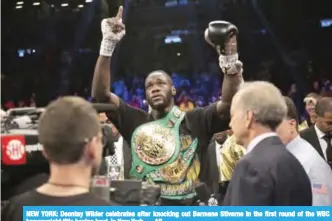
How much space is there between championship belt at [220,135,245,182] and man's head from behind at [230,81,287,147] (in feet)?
3.51

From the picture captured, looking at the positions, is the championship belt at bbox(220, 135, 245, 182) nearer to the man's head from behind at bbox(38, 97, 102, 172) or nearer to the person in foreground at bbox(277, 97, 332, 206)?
the person in foreground at bbox(277, 97, 332, 206)

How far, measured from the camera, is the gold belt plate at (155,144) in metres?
1.80

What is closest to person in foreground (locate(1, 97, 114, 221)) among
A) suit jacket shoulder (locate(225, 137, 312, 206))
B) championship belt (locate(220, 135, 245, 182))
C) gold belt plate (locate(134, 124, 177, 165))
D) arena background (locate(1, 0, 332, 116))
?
suit jacket shoulder (locate(225, 137, 312, 206))

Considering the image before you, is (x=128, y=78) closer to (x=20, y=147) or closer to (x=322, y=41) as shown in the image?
(x=322, y=41)

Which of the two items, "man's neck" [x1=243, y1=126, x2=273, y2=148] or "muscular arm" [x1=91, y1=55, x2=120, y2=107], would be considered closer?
"man's neck" [x1=243, y1=126, x2=273, y2=148]

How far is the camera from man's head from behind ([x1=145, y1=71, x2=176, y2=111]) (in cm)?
184

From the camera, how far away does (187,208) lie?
1.42 metres

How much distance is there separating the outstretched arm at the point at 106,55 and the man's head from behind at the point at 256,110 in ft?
1.68

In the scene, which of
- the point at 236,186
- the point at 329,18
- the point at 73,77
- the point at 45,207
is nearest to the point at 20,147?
the point at 45,207

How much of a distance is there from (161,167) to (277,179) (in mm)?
618

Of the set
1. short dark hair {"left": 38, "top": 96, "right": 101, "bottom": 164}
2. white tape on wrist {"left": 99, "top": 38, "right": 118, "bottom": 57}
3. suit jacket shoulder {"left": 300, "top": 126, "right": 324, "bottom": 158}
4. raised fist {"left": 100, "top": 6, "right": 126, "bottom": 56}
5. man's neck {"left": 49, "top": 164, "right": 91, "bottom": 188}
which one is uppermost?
raised fist {"left": 100, "top": 6, "right": 126, "bottom": 56}

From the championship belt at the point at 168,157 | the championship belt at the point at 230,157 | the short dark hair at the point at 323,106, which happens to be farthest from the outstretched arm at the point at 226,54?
the short dark hair at the point at 323,106

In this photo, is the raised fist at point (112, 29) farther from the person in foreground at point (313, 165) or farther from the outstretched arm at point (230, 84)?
the person in foreground at point (313, 165)
